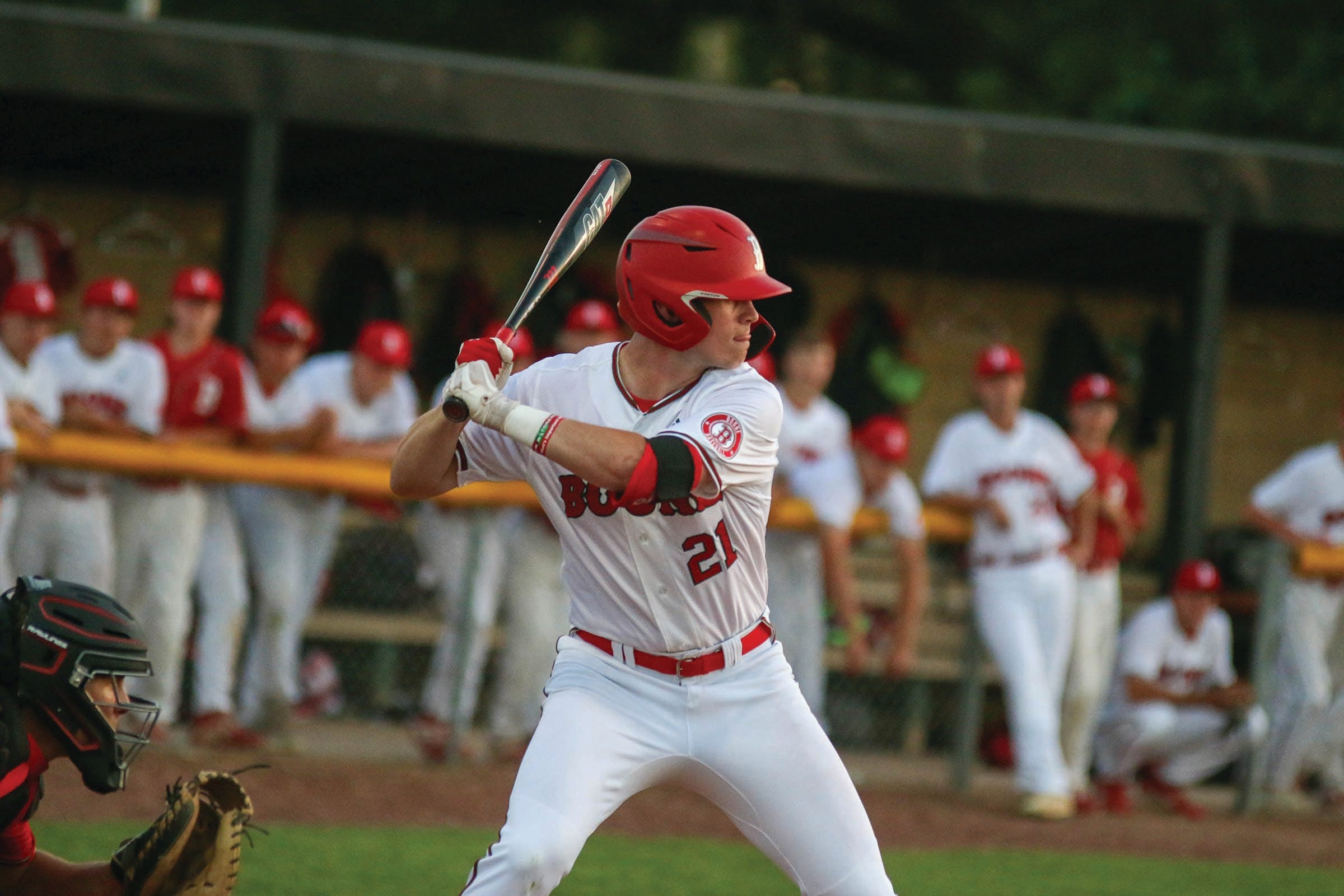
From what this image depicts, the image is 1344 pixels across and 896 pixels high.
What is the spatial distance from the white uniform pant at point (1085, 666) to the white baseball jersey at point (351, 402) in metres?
2.95

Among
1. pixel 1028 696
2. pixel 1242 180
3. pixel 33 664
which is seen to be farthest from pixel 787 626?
pixel 33 664

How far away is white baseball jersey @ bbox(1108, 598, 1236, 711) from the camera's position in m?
7.43

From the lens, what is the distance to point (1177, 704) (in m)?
7.32

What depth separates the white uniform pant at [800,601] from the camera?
22.7ft

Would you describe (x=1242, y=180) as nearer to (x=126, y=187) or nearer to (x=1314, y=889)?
(x=1314, y=889)

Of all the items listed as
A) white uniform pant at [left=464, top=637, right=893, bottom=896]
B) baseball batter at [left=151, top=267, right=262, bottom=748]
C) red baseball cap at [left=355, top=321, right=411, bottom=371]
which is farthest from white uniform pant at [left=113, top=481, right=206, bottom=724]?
white uniform pant at [left=464, top=637, right=893, bottom=896]

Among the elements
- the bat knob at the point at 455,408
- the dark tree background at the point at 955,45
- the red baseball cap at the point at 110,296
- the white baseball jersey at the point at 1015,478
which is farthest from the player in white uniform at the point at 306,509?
the dark tree background at the point at 955,45

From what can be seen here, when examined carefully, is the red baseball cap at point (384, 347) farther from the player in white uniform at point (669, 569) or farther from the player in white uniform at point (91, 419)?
the player in white uniform at point (669, 569)

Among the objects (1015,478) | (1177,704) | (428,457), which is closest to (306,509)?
(1015,478)

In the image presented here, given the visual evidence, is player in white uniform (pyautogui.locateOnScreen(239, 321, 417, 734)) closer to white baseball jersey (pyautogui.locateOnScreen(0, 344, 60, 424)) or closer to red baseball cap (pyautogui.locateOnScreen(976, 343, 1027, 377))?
white baseball jersey (pyautogui.locateOnScreen(0, 344, 60, 424))

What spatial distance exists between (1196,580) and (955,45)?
8.79 m

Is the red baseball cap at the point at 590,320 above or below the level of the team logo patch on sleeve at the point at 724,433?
above

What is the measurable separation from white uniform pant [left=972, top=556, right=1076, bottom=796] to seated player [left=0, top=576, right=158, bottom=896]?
14.6ft

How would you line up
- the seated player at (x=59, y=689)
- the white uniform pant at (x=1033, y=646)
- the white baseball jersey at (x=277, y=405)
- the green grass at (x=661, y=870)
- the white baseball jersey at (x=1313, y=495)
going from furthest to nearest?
the white baseball jersey at (x=1313, y=495) → the white uniform pant at (x=1033, y=646) → the white baseball jersey at (x=277, y=405) → the green grass at (x=661, y=870) → the seated player at (x=59, y=689)
